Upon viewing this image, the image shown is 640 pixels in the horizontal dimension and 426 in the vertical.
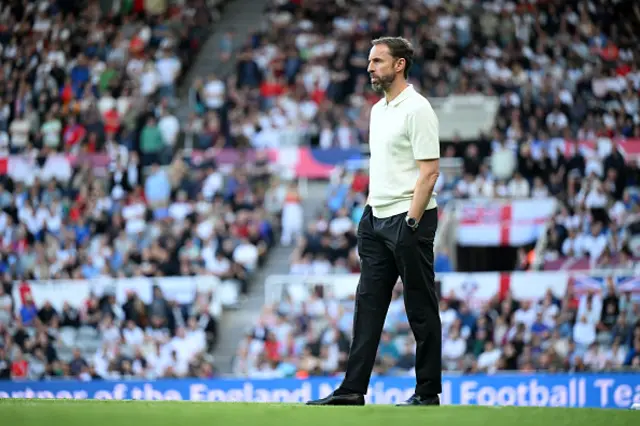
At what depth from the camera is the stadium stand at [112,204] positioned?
62.8ft

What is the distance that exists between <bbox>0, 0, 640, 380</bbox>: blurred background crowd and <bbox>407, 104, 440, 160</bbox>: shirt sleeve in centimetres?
1018

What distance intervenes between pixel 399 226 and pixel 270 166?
594 inches

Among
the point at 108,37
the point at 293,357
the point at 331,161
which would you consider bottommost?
the point at 293,357

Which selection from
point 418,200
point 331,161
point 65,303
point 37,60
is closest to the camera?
point 418,200

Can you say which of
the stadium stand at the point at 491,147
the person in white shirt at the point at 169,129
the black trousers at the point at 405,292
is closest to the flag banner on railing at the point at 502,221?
the stadium stand at the point at 491,147

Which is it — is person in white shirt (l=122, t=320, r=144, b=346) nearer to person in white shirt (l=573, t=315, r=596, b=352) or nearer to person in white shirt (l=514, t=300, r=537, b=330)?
person in white shirt (l=514, t=300, r=537, b=330)

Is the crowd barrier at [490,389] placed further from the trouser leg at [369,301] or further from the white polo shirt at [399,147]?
the white polo shirt at [399,147]

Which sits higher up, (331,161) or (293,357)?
(331,161)

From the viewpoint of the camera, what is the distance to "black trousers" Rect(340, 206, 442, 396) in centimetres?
702

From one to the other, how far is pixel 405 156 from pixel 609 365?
34.1 feet

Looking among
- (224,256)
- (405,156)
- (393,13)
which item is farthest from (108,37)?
(405,156)

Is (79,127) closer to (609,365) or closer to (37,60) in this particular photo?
(37,60)

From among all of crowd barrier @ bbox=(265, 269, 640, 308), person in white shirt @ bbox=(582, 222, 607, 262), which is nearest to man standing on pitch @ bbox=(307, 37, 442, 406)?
crowd barrier @ bbox=(265, 269, 640, 308)

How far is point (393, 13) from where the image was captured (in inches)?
974
